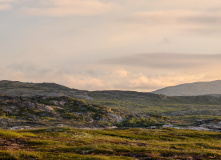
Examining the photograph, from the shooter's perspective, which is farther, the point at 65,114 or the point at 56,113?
the point at 56,113

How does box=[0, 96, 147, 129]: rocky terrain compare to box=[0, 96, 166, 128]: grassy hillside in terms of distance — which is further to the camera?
box=[0, 96, 166, 128]: grassy hillside

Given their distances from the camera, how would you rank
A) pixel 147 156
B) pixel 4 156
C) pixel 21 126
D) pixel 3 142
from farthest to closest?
pixel 21 126 < pixel 3 142 < pixel 147 156 < pixel 4 156

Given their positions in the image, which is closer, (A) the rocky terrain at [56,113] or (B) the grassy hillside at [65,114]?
(A) the rocky terrain at [56,113]

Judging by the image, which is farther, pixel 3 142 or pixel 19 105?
pixel 19 105

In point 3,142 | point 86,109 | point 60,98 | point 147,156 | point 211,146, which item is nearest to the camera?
point 147,156

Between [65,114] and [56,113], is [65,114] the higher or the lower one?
the lower one

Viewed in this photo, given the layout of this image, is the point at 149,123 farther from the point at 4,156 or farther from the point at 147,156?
the point at 4,156

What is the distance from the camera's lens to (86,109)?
115 m

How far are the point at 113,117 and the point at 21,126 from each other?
143ft

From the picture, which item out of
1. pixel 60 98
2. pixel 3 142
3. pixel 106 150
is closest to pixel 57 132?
pixel 3 142

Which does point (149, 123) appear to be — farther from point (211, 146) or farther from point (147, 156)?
point (147, 156)

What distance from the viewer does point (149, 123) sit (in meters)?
106

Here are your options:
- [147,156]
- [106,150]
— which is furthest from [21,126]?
[147,156]

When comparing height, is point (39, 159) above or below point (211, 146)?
above
